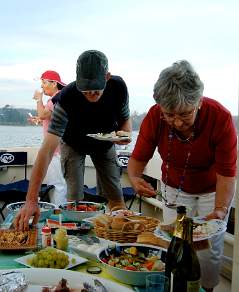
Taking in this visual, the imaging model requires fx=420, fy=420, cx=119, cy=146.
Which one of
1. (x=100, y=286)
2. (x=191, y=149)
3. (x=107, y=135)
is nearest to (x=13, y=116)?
(x=107, y=135)

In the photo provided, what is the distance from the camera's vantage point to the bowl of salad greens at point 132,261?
105cm

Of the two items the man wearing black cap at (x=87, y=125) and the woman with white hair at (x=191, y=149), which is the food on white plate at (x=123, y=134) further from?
the woman with white hair at (x=191, y=149)

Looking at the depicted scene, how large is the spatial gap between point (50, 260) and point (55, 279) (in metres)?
0.13

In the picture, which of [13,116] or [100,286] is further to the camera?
[13,116]

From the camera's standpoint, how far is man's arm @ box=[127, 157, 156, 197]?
5.57 ft

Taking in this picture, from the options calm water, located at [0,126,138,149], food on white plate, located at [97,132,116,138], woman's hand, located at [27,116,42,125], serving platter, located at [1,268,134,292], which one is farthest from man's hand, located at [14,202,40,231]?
calm water, located at [0,126,138,149]

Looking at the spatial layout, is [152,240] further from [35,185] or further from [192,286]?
[35,185]

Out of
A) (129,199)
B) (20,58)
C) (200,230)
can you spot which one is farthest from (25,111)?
(200,230)

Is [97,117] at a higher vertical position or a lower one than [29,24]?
lower

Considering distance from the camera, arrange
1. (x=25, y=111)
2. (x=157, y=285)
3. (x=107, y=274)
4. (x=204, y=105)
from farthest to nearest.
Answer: (x=25, y=111) < (x=204, y=105) < (x=107, y=274) < (x=157, y=285)

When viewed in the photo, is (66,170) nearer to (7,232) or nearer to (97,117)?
(97,117)

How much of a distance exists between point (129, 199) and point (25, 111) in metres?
1.42

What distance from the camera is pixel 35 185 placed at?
1.68m

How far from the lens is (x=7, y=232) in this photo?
144 centimetres
